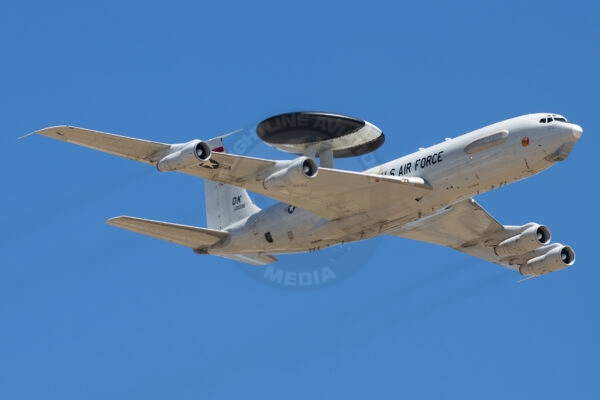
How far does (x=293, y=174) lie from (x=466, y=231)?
15.0m

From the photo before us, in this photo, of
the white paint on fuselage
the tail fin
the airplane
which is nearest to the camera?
the airplane

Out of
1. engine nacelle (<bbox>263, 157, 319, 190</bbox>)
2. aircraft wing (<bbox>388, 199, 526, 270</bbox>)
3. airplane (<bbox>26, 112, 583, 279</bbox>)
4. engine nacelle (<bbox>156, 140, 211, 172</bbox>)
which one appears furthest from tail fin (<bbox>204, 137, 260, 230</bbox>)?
engine nacelle (<bbox>156, 140, 211, 172</bbox>)

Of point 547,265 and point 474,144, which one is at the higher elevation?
point 474,144

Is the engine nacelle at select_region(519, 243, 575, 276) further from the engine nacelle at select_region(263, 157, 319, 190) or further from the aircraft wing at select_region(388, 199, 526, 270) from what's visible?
the engine nacelle at select_region(263, 157, 319, 190)

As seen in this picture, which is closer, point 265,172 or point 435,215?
point 265,172

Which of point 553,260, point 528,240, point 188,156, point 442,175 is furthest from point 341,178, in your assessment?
point 553,260

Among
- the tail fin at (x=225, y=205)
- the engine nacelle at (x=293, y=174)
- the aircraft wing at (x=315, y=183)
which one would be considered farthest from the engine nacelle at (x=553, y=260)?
the engine nacelle at (x=293, y=174)

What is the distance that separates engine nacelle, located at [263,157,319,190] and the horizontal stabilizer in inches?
289

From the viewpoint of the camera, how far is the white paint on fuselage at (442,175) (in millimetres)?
53188

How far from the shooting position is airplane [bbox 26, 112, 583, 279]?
52906 mm

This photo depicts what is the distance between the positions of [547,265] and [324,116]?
680 inches

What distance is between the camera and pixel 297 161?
53094mm

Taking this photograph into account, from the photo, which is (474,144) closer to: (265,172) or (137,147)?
(265,172)

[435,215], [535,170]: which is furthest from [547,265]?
[535,170]
